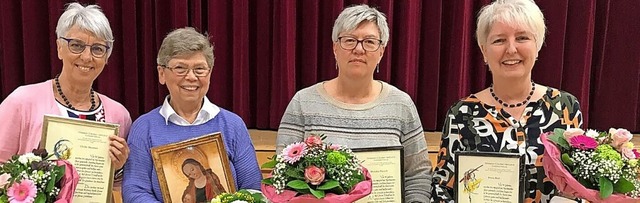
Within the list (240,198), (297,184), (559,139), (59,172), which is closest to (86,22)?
(59,172)

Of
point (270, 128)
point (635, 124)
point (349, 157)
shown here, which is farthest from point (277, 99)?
point (635, 124)

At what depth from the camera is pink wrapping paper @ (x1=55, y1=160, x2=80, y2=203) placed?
5.58ft

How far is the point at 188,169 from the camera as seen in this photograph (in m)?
2.01

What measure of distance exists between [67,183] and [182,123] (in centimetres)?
49

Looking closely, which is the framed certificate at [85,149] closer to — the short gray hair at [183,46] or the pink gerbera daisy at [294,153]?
the short gray hair at [183,46]

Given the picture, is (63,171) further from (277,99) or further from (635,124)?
(635,124)

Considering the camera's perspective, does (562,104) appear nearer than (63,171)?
No

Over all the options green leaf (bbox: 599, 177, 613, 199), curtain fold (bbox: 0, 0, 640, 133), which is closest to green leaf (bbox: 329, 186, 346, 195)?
green leaf (bbox: 599, 177, 613, 199)

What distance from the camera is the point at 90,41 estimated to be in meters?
2.12

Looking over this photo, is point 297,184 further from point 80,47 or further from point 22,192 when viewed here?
point 80,47

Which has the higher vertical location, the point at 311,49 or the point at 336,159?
the point at 311,49

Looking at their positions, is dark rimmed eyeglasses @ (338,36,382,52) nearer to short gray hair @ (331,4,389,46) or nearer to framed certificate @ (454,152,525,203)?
short gray hair @ (331,4,389,46)

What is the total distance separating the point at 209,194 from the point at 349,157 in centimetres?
56

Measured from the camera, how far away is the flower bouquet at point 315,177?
1683 mm
